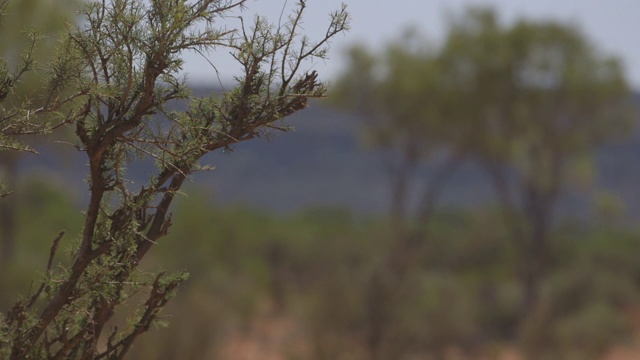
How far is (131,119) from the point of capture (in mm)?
3395

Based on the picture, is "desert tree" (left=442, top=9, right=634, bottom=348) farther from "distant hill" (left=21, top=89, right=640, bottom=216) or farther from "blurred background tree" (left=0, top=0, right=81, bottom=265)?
"distant hill" (left=21, top=89, right=640, bottom=216)

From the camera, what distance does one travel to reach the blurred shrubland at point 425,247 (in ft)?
58.3

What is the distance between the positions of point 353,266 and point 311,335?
11294mm

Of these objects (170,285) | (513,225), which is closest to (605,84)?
(513,225)

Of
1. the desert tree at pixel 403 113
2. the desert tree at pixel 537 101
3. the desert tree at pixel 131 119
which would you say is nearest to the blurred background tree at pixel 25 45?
the desert tree at pixel 131 119

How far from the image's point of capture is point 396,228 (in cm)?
2820

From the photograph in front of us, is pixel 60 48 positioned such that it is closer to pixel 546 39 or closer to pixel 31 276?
pixel 31 276

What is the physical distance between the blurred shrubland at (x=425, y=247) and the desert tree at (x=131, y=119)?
11.5 meters

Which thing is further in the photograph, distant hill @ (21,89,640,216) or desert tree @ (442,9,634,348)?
distant hill @ (21,89,640,216)

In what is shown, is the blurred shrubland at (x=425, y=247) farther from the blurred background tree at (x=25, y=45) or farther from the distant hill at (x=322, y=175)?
the distant hill at (x=322, y=175)

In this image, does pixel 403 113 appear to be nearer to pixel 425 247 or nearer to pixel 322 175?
pixel 425 247

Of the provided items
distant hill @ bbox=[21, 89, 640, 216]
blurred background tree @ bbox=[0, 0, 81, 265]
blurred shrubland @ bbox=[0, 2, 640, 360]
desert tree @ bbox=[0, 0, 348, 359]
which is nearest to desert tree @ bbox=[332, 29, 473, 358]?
blurred shrubland @ bbox=[0, 2, 640, 360]

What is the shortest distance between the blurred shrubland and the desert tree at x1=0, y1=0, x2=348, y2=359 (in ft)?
37.8

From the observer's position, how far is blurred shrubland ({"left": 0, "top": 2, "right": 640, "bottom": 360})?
1777cm
